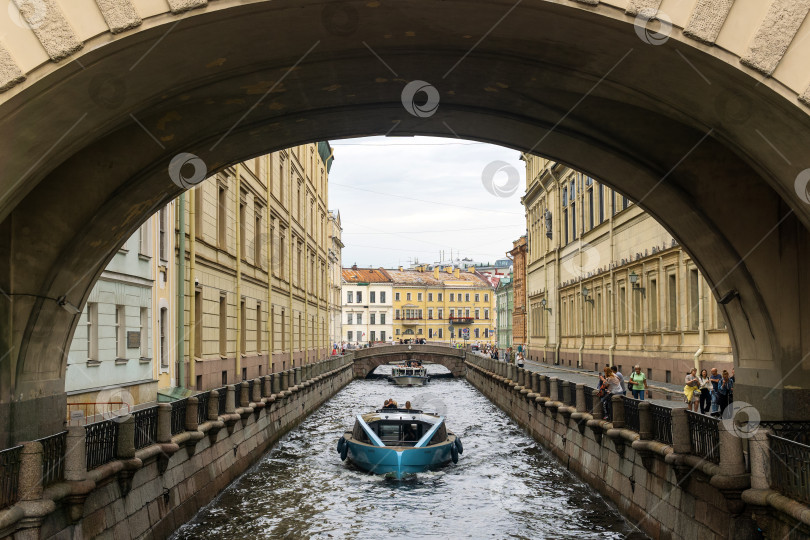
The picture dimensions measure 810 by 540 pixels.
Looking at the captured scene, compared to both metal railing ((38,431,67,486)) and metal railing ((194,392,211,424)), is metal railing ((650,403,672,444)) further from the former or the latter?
metal railing ((38,431,67,486))

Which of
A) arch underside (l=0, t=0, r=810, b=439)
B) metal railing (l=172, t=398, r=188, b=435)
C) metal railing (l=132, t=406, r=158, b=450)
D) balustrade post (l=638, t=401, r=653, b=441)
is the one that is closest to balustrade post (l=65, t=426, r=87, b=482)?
arch underside (l=0, t=0, r=810, b=439)

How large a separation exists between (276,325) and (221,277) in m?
11.1

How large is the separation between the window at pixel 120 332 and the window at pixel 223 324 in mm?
8442

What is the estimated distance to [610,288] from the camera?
37188 millimetres

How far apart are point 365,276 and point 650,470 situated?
10941 cm

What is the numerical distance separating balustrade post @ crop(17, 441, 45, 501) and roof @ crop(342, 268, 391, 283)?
11201cm

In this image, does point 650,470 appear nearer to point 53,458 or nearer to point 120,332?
point 53,458

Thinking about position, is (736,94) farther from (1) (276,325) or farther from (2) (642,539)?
(1) (276,325)

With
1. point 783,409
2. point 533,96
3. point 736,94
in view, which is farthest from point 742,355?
point 736,94

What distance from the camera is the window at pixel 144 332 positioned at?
21.2m

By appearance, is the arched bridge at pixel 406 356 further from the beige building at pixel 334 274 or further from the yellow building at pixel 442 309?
the yellow building at pixel 442 309

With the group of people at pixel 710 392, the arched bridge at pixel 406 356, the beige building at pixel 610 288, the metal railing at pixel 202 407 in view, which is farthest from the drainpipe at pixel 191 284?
the arched bridge at pixel 406 356

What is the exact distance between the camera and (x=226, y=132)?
13211 mm

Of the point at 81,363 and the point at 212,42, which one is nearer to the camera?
the point at 212,42
